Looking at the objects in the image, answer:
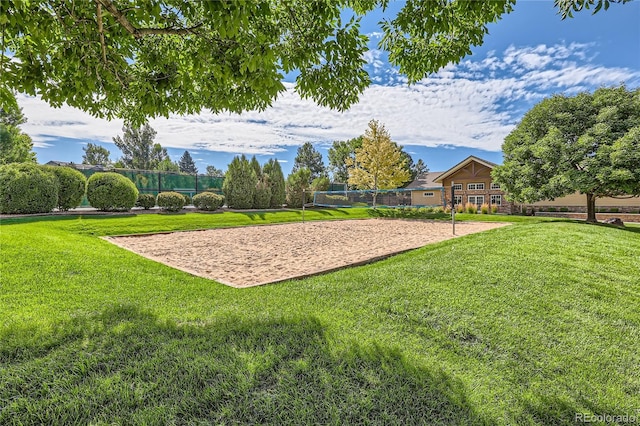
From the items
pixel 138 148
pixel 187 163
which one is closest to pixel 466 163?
pixel 138 148

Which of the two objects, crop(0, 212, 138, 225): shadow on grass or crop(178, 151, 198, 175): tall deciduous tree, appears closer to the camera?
crop(0, 212, 138, 225): shadow on grass

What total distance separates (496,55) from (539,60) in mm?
1469

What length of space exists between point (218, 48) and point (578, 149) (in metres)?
15.1

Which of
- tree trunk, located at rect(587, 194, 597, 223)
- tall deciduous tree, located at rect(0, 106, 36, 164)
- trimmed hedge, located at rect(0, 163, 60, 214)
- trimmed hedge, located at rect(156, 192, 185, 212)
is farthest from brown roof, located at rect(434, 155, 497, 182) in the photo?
tall deciduous tree, located at rect(0, 106, 36, 164)

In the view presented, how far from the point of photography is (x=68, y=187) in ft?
39.1

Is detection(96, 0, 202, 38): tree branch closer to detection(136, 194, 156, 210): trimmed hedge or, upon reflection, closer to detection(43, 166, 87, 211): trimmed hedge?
detection(43, 166, 87, 211): trimmed hedge

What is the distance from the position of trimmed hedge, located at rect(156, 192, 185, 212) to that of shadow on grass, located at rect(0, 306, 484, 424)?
46.0 ft

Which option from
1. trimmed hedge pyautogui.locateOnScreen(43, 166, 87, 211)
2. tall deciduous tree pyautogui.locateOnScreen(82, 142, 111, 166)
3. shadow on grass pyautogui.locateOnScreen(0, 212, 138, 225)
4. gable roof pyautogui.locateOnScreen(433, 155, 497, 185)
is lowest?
shadow on grass pyautogui.locateOnScreen(0, 212, 138, 225)

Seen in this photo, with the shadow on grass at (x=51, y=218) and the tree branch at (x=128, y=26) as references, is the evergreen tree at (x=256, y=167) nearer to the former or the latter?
the shadow on grass at (x=51, y=218)

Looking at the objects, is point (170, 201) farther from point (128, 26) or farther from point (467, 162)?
point (467, 162)

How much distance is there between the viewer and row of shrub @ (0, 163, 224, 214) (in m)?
10.2

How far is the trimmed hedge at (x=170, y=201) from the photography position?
15.1m

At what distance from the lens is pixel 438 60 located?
371 centimetres

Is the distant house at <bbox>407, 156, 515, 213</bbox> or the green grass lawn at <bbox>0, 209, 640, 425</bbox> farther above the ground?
the distant house at <bbox>407, 156, 515, 213</bbox>
